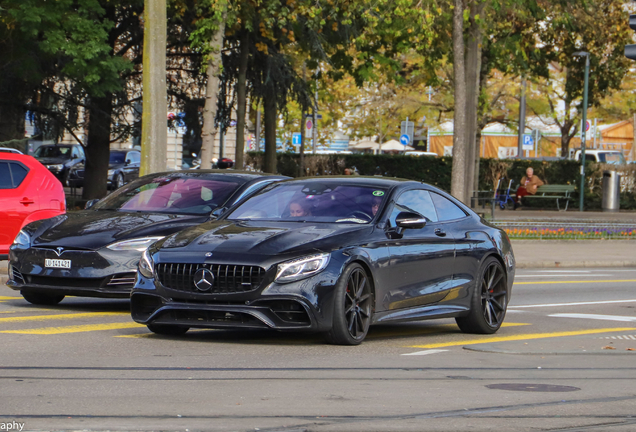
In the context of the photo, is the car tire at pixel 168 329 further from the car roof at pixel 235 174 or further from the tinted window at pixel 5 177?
the tinted window at pixel 5 177

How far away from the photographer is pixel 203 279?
864 centimetres

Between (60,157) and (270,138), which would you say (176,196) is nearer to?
(270,138)

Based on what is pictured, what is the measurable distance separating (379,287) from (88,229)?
3.56m

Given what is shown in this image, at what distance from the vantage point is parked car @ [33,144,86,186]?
1815 inches

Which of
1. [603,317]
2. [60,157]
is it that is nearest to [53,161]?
[60,157]

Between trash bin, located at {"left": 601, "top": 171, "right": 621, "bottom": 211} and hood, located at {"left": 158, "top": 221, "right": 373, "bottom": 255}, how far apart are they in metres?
33.4

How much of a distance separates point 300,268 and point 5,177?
7.82 meters

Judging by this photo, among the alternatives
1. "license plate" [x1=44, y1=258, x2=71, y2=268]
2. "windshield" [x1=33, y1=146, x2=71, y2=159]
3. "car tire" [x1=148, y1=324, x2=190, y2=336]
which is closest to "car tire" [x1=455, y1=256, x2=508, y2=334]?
"car tire" [x1=148, y1=324, x2=190, y2=336]

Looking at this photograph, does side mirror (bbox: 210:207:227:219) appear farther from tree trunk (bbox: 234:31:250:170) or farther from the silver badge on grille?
tree trunk (bbox: 234:31:250:170)

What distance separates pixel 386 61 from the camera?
3067cm

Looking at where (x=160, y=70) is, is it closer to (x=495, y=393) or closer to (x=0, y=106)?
(x=0, y=106)

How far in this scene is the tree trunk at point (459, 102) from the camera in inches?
1013

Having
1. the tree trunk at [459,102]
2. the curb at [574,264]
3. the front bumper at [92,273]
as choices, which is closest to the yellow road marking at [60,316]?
the front bumper at [92,273]

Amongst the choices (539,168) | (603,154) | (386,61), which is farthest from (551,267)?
(603,154)
